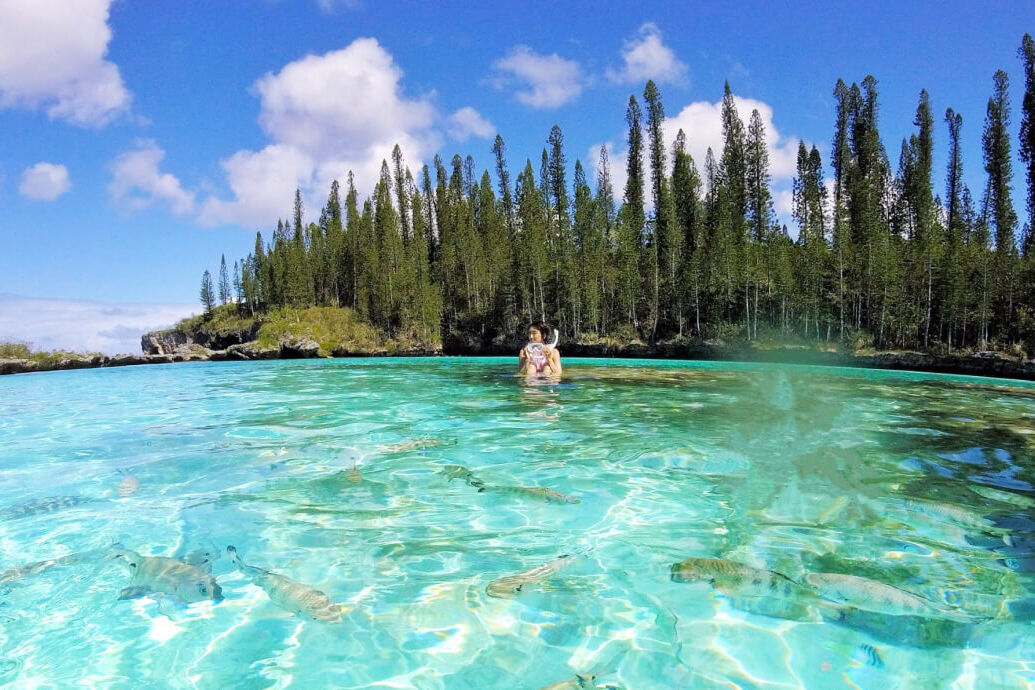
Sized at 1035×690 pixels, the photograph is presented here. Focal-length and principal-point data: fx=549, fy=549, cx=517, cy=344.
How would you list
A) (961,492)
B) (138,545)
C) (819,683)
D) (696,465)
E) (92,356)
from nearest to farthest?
(819,683) → (138,545) → (961,492) → (696,465) → (92,356)

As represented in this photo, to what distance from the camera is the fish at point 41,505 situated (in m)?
4.85

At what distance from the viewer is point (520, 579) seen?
3336 millimetres

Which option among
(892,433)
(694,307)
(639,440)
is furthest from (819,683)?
(694,307)

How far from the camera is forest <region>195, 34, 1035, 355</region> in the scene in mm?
A: 30016

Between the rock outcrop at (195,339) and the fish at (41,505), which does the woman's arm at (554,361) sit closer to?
the fish at (41,505)

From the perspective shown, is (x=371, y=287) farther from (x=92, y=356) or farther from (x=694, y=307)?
(x=694, y=307)

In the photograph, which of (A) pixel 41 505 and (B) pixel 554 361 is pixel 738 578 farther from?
(B) pixel 554 361

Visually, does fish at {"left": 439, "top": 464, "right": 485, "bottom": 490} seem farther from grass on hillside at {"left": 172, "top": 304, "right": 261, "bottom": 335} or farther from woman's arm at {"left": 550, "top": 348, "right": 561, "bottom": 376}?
grass on hillside at {"left": 172, "top": 304, "right": 261, "bottom": 335}

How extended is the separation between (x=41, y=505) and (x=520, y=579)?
4.77 m

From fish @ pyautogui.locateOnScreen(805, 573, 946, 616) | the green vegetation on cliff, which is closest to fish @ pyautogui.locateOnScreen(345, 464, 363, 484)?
fish @ pyautogui.locateOnScreen(805, 573, 946, 616)

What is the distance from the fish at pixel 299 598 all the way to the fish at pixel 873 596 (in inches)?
108

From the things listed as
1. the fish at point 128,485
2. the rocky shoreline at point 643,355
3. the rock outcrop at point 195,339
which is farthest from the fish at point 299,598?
the rock outcrop at point 195,339

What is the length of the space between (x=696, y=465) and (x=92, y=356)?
5358 cm

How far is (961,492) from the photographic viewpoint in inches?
196
